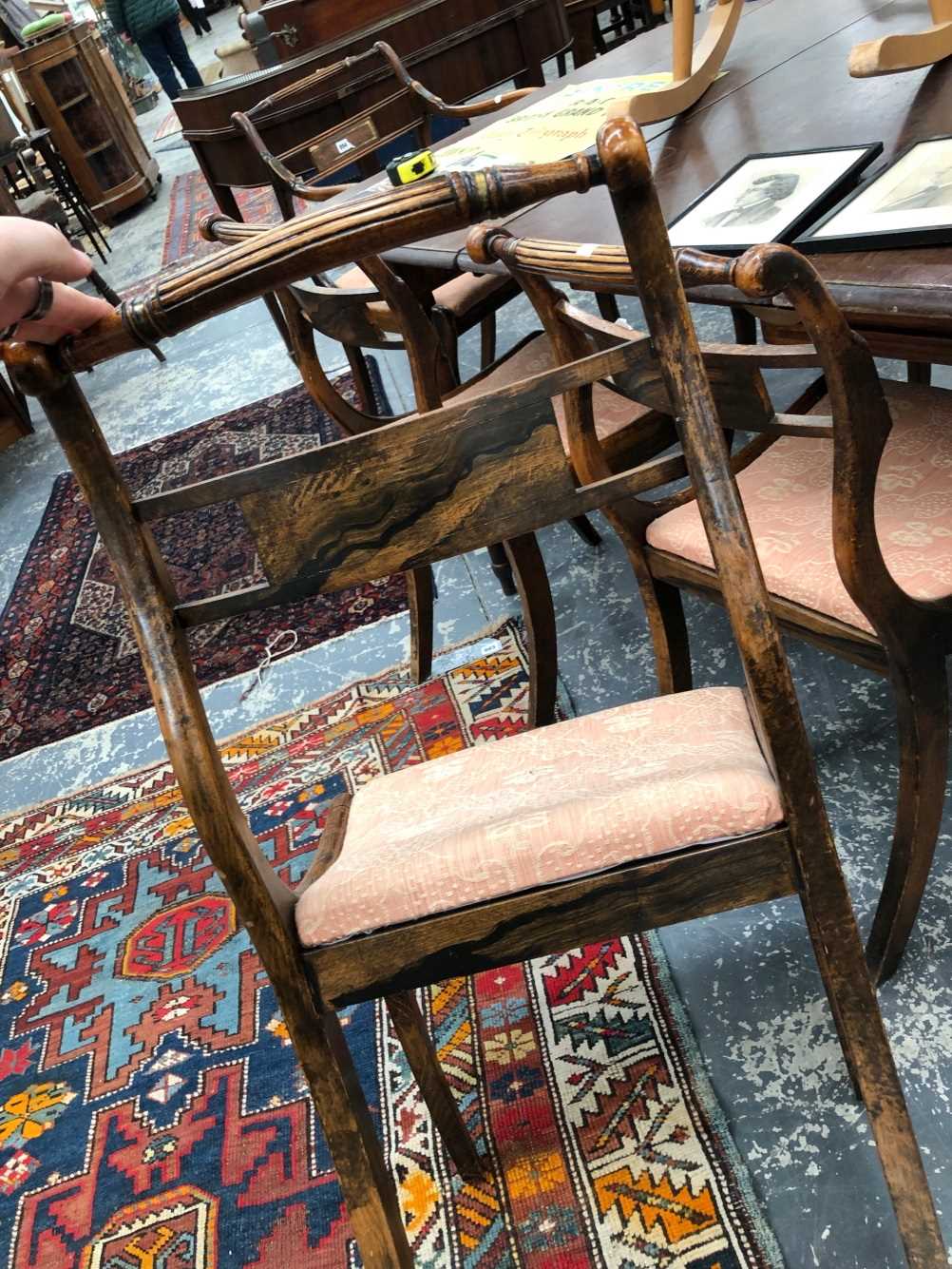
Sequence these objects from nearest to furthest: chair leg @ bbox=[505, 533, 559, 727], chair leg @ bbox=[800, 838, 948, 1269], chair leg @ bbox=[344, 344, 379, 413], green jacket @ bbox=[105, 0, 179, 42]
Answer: chair leg @ bbox=[800, 838, 948, 1269]
chair leg @ bbox=[505, 533, 559, 727]
chair leg @ bbox=[344, 344, 379, 413]
green jacket @ bbox=[105, 0, 179, 42]

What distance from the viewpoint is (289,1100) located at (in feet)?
5.08

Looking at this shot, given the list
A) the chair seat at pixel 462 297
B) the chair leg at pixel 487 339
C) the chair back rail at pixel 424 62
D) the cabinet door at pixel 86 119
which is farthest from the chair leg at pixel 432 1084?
the cabinet door at pixel 86 119

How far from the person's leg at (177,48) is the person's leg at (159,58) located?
0.06 metres

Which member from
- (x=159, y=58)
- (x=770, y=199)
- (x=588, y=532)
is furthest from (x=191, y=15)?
(x=770, y=199)

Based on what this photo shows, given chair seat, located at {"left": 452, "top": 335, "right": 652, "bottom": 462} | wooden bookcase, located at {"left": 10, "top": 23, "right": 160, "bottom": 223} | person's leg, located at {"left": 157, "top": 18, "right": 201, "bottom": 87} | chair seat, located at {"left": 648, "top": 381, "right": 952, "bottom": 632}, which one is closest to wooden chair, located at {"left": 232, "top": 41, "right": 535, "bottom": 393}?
chair seat, located at {"left": 452, "top": 335, "right": 652, "bottom": 462}

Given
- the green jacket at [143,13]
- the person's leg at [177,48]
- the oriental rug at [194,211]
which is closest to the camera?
the oriental rug at [194,211]

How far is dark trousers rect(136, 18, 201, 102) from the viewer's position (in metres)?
8.24

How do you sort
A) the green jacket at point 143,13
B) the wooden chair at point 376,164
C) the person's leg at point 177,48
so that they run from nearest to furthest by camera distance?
the wooden chair at point 376,164 < the green jacket at point 143,13 < the person's leg at point 177,48

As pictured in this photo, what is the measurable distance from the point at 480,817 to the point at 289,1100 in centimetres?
79

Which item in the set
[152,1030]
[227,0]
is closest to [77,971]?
[152,1030]

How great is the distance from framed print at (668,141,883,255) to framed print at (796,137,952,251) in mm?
29

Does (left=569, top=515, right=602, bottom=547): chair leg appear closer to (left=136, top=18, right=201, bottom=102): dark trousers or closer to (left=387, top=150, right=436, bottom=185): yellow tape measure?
(left=387, top=150, right=436, bottom=185): yellow tape measure

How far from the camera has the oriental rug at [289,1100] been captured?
51.1 inches

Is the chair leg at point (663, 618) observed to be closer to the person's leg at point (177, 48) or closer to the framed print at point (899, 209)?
the framed print at point (899, 209)
